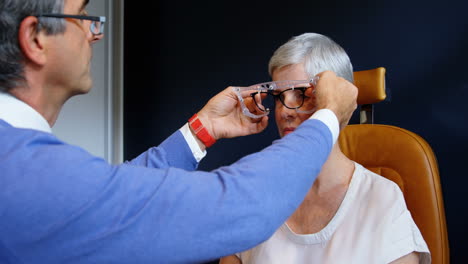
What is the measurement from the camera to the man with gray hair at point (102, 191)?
24.1 inches

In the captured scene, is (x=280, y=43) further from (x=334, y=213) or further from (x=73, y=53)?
(x=73, y=53)

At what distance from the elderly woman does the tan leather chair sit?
198 millimetres

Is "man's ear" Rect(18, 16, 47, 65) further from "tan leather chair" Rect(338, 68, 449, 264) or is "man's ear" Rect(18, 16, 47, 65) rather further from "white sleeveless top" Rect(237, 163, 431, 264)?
"tan leather chair" Rect(338, 68, 449, 264)

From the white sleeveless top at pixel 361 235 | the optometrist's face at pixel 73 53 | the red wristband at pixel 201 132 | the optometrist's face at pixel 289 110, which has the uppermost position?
the optometrist's face at pixel 73 53

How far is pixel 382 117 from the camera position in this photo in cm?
201

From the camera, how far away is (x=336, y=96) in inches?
37.1

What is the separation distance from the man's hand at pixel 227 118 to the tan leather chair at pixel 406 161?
45cm

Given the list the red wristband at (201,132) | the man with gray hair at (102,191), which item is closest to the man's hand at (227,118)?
the red wristband at (201,132)

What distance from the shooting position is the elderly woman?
1132 mm

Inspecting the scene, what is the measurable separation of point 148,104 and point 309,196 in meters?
1.84

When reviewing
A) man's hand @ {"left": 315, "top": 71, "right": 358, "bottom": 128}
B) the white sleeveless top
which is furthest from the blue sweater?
the white sleeveless top

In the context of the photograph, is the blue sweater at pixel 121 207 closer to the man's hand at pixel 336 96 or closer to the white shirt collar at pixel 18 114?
the white shirt collar at pixel 18 114

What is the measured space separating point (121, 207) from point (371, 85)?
118 cm

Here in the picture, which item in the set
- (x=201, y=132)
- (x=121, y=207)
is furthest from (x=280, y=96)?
(x=121, y=207)
